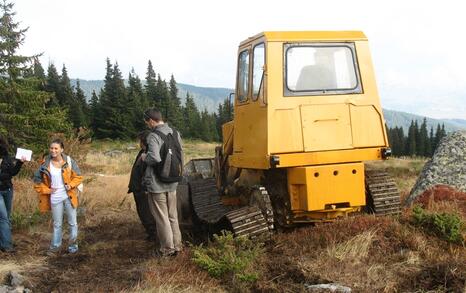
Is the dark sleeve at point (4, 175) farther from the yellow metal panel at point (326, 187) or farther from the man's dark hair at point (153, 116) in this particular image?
the yellow metal panel at point (326, 187)

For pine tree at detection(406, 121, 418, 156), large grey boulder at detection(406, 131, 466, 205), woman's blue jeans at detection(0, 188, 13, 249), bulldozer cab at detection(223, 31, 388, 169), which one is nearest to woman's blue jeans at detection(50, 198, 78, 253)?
woman's blue jeans at detection(0, 188, 13, 249)

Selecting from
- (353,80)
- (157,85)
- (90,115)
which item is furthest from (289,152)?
(157,85)

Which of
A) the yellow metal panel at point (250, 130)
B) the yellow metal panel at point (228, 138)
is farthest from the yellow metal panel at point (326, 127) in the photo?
the yellow metal panel at point (228, 138)

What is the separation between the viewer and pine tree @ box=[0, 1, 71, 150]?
22734 millimetres

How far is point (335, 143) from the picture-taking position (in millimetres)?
7266

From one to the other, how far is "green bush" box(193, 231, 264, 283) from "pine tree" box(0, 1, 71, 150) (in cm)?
1654

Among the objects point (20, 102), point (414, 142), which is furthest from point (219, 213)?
point (414, 142)

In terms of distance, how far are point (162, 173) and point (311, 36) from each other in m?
2.74

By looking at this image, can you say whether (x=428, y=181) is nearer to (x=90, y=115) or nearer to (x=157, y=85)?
(x=90, y=115)

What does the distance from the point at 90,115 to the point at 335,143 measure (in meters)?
A: 51.7

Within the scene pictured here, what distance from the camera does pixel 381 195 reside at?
784cm

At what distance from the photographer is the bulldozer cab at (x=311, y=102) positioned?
7160 mm

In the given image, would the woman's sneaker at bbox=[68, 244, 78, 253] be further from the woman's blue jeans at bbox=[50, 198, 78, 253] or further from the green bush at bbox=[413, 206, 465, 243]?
the green bush at bbox=[413, 206, 465, 243]

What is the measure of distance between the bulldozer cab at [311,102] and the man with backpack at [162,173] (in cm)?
112
